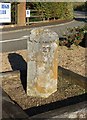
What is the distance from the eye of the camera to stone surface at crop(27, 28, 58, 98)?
5.16 metres

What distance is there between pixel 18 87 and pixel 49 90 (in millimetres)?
696

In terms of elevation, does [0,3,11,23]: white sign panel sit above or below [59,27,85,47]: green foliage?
above

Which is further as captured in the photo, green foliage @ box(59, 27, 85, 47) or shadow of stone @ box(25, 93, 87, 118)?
green foliage @ box(59, 27, 85, 47)

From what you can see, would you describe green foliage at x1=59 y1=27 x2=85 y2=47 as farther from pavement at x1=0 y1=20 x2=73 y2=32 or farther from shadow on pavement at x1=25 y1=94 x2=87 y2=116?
pavement at x1=0 y1=20 x2=73 y2=32

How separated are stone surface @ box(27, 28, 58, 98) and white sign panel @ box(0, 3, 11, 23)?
40.2ft

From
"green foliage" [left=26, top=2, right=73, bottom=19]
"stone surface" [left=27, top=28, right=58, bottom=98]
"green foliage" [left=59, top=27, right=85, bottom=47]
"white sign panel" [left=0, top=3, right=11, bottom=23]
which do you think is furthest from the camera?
"green foliage" [left=26, top=2, right=73, bottom=19]

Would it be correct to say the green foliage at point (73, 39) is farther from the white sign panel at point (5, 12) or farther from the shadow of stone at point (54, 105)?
the white sign panel at point (5, 12)

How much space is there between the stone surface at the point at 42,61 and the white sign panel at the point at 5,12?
1225cm

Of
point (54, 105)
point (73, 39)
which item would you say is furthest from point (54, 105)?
point (73, 39)

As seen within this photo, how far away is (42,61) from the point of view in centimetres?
518

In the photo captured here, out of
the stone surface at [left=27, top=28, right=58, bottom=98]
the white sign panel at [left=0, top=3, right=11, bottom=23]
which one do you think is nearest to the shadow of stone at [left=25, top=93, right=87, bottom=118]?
the stone surface at [left=27, top=28, right=58, bottom=98]

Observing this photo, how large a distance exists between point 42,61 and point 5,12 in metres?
12.7

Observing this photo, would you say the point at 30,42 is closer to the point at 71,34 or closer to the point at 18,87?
the point at 18,87

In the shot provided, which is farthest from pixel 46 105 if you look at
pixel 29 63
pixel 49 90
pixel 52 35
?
pixel 52 35
